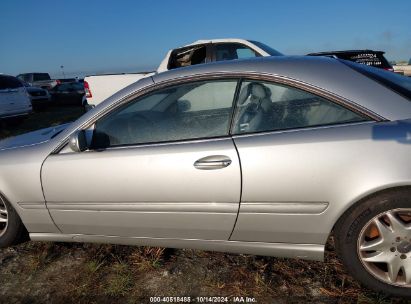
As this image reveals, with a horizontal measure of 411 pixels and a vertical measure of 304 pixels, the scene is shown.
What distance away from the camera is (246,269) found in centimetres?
245

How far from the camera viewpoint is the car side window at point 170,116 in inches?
87.7

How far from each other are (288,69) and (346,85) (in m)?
0.34

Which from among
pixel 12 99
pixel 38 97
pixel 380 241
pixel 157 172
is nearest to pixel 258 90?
pixel 157 172

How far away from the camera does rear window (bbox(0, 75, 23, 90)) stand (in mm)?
9680

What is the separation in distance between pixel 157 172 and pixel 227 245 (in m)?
0.63

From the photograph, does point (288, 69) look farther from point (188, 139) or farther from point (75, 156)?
point (75, 156)

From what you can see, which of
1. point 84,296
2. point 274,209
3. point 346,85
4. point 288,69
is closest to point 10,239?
point 84,296

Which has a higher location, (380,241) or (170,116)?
(170,116)

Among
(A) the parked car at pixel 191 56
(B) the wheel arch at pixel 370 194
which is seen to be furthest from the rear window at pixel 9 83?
(B) the wheel arch at pixel 370 194

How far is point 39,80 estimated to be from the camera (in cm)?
2052

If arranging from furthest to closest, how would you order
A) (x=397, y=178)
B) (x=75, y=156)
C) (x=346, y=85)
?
(x=75, y=156) < (x=346, y=85) < (x=397, y=178)

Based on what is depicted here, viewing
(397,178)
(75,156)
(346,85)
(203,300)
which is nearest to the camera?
(397,178)

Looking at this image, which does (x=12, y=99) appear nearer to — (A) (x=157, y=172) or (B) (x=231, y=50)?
(B) (x=231, y=50)

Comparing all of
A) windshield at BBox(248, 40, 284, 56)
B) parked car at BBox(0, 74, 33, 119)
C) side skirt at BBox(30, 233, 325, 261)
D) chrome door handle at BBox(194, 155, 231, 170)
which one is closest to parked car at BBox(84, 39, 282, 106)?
windshield at BBox(248, 40, 284, 56)
